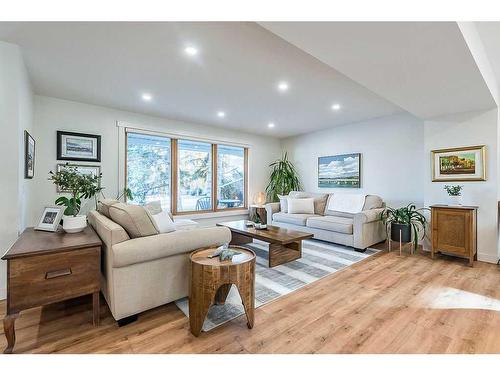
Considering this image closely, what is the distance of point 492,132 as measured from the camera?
3223 mm

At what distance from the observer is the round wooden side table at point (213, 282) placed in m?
1.68

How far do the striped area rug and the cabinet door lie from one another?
35.4 inches

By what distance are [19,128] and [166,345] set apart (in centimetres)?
247

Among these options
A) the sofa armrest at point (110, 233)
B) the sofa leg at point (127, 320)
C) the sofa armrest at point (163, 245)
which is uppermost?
the sofa armrest at point (110, 233)

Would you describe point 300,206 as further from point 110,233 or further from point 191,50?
point 110,233

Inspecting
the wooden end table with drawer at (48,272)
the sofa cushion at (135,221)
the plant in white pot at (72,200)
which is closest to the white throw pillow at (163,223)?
the sofa cushion at (135,221)

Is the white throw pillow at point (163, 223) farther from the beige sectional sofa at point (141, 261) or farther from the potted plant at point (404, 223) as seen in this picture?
the potted plant at point (404, 223)

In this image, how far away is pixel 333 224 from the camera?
4070 millimetres

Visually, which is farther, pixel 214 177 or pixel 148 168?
pixel 214 177

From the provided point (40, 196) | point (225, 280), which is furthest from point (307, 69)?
point (40, 196)

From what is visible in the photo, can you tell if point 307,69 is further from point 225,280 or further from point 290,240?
point 225,280

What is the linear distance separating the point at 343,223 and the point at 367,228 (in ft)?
1.20

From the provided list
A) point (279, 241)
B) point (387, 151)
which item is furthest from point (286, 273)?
point (387, 151)

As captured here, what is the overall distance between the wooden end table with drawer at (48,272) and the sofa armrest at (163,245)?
236 millimetres
